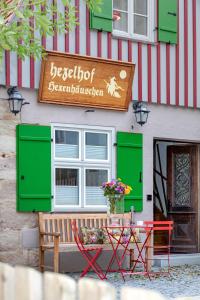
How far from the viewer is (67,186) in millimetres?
9945

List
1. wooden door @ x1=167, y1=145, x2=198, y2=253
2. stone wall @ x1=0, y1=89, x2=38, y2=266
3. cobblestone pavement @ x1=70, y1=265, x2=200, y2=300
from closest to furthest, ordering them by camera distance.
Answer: cobblestone pavement @ x1=70, y1=265, x2=200, y2=300
stone wall @ x1=0, y1=89, x2=38, y2=266
wooden door @ x1=167, y1=145, x2=198, y2=253

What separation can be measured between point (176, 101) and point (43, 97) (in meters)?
2.70

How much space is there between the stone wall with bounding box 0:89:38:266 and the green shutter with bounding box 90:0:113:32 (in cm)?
197

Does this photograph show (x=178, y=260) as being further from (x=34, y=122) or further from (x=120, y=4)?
(x=120, y=4)

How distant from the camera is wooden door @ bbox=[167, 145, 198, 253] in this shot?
1174cm

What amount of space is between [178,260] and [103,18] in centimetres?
415

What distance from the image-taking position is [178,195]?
476 inches

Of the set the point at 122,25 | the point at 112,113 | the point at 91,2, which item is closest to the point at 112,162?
the point at 112,113

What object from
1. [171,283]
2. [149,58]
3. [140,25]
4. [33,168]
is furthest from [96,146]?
[171,283]

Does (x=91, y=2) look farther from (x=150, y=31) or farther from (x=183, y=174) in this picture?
(x=183, y=174)

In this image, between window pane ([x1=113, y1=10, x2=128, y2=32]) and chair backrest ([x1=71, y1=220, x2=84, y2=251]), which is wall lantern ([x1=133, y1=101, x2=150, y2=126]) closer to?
window pane ([x1=113, y1=10, x2=128, y2=32])

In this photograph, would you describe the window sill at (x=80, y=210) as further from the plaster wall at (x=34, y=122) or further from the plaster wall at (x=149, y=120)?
the plaster wall at (x=149, y=120)

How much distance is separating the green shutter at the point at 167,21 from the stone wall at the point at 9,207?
315 centimetres

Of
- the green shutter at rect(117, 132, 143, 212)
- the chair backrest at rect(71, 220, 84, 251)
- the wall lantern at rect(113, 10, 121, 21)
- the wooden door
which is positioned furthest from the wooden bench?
the wall lantern at rect(113, 10, 121, 21)
